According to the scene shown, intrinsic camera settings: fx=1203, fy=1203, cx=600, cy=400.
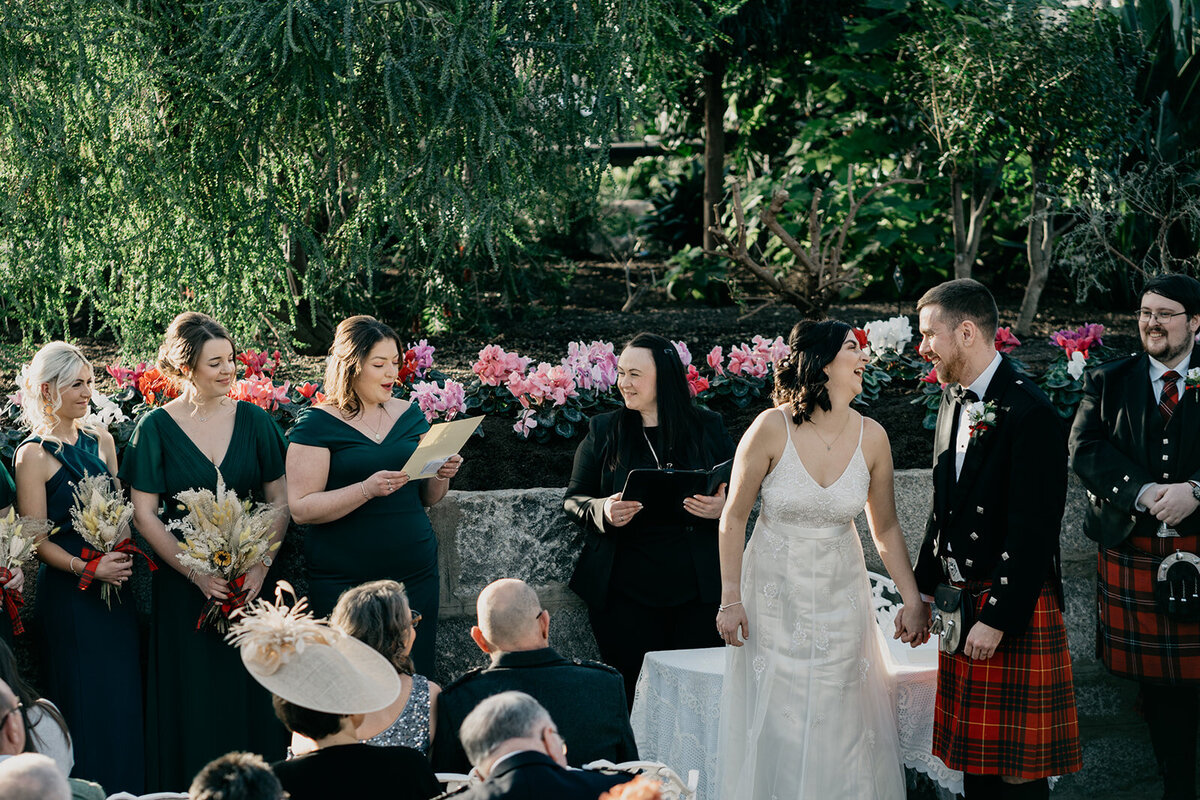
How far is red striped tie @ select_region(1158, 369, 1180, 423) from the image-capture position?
13.1ft

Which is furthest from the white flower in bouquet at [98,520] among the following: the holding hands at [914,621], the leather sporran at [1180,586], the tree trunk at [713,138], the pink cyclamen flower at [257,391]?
the tree trunk at [713,138]

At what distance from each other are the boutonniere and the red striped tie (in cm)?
91

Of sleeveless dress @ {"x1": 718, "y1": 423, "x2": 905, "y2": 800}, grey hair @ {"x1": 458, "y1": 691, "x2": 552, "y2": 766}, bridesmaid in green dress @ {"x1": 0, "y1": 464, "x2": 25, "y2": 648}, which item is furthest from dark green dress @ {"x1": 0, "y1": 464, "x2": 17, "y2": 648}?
sleeveless dress @ {"x1": 718, "y1": 423, "x2": 905, "y2": 800}

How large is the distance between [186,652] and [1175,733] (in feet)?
11.0

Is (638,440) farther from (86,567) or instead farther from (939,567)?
(86,567)

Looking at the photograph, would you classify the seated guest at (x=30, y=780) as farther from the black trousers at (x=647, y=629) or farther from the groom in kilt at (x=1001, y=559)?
the groom in kilt at (x=1001, y=559)

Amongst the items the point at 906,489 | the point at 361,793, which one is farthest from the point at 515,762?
the point at 906,489

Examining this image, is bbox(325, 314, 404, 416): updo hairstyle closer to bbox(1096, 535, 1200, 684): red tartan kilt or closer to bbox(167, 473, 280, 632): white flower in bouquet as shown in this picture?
bbox(167, 473, 280, 632): white flower in bouquet

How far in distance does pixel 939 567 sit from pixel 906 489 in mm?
1054

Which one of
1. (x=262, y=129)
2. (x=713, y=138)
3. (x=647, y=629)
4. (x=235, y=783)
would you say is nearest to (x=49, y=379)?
(x=262, y=129)

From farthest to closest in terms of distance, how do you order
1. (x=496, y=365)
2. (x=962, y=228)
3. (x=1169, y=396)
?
(x=962, y=228) → (x=496, y=365) → (x=1169, y=396)

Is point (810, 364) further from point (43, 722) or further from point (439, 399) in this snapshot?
point (43, 722)

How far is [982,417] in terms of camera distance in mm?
3469

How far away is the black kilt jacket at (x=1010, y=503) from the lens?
3.41 meters
